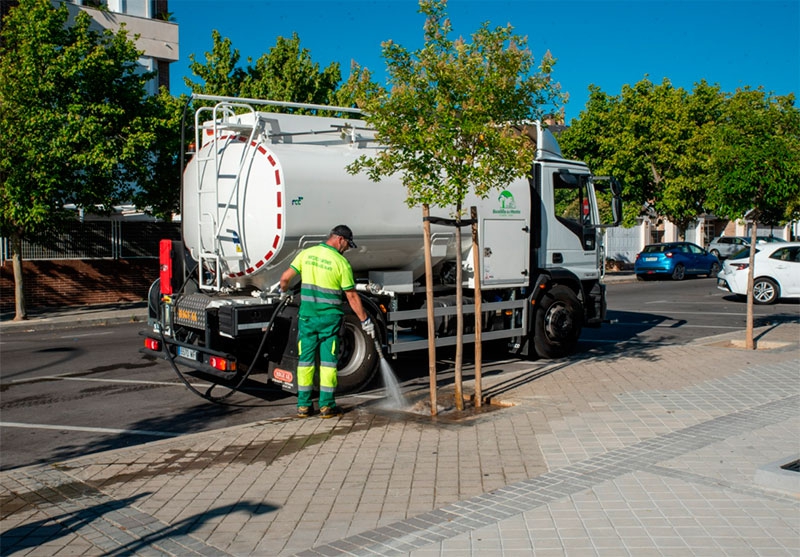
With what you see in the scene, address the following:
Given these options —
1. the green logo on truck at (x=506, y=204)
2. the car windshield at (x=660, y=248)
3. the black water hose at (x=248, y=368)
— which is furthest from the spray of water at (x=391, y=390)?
the car windshield at (x=660, y=248)

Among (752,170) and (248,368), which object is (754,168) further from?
(248,368)

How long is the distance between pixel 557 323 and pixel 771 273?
37.7 ft

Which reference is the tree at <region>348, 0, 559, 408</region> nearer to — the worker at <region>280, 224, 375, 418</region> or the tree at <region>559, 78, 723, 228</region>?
the worker at <region>280, 224, 375, 418</region>

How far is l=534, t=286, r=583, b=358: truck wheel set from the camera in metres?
11.2

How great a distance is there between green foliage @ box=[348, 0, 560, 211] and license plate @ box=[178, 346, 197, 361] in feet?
9.76

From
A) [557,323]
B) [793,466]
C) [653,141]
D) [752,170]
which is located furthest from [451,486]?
[653,141]

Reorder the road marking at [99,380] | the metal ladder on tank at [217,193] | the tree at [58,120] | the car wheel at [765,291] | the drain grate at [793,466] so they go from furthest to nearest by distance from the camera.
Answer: the car wheel at [765,291]
the tree at [58,120]
the road marking at [99,380]
the metal ladder on tank at [217,193]
the drain grate at [793,466]

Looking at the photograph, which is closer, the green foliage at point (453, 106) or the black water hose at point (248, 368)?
the green foliage at point (453, 106)

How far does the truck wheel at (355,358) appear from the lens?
29.0ft

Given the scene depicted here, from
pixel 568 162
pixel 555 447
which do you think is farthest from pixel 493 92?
pixel 568 162

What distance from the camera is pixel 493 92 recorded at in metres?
7.38

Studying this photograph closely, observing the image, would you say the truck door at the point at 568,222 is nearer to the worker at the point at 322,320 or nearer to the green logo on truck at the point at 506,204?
the green logo on truck at the point at 506,204

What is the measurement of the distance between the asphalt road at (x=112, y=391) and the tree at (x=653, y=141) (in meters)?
18.4

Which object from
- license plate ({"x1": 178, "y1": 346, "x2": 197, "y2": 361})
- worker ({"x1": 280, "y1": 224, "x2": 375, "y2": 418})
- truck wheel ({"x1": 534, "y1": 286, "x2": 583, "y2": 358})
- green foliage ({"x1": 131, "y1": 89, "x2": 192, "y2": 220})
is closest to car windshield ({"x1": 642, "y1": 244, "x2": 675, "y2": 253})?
green foliage ({"x1": 131, "y1": 89, "x2": 192, "y2": 220})
